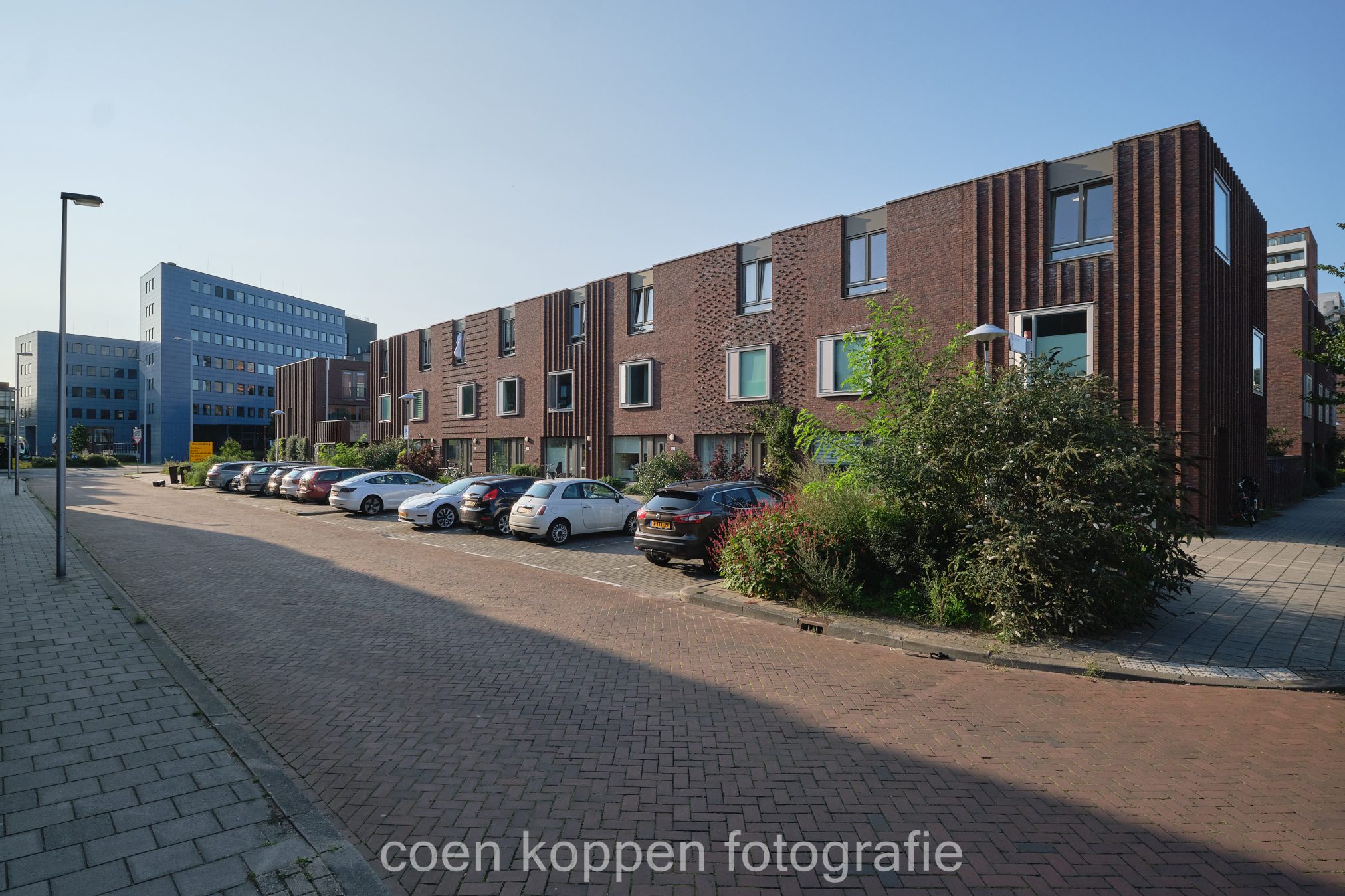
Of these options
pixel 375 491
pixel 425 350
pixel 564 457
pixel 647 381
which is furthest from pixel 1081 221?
pixel 425 350

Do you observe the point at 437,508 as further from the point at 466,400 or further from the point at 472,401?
the point at 466,400

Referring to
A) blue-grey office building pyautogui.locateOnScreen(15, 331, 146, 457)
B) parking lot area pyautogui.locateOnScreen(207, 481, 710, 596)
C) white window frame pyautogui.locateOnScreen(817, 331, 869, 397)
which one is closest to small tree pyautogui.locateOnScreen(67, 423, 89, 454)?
blue-grey office building pyautogui.locateOnScreen(15, 331, 146, 457)

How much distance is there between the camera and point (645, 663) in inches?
263

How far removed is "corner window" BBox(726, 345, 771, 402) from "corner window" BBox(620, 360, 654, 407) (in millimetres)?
4228

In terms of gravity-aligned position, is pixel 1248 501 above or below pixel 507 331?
below

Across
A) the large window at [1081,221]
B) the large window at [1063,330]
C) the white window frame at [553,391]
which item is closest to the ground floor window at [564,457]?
the white window frame at [553,391]

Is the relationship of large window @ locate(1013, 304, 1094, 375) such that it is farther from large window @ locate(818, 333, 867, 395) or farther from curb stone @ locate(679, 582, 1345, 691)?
curb stone @ locate(679, 582, 1345, 691)

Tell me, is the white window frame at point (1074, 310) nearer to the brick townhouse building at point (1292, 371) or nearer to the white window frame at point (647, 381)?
the white window frame at point (647, 381)

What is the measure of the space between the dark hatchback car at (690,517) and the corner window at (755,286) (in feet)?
46.0

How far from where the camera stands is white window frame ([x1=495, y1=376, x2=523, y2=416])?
34906mm

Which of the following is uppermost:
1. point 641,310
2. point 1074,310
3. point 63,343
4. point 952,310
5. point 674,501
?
point 641,310

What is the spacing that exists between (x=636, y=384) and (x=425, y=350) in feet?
63.5

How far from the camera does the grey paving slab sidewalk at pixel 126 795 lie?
323 cm

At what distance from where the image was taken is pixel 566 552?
560 inches
